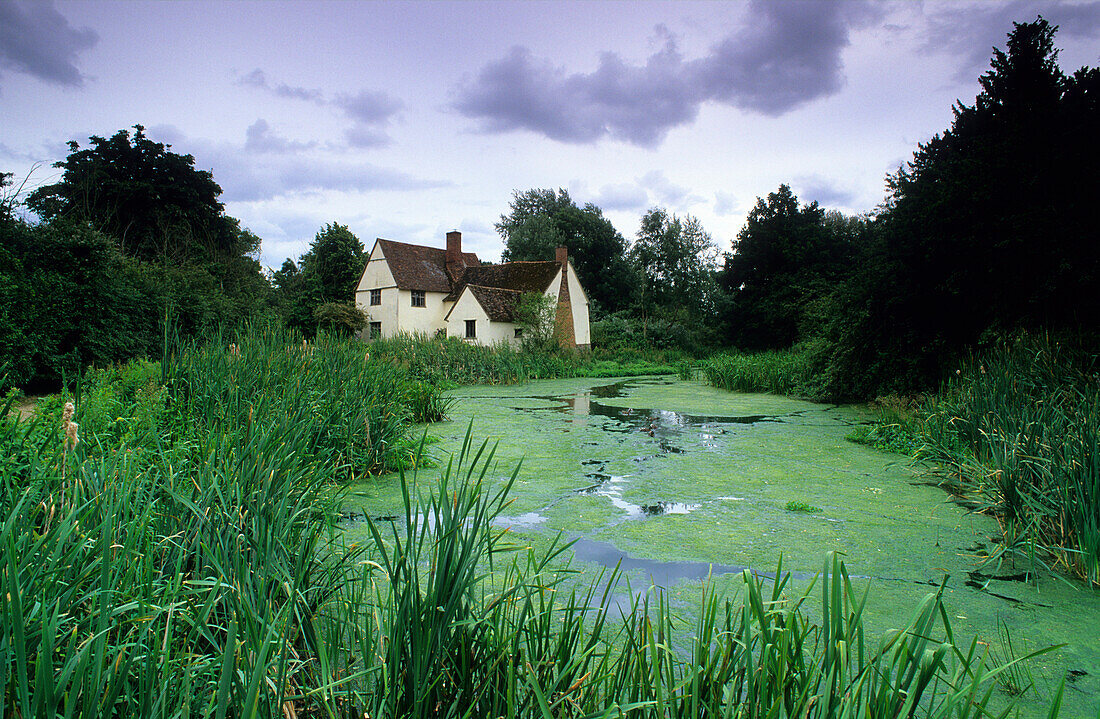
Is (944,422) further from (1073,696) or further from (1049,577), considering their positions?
(1073,696)

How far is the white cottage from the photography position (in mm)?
26656

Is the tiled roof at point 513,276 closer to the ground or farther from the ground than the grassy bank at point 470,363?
farther from the ground

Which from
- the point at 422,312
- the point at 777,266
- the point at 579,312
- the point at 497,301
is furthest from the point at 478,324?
the point at 777,266

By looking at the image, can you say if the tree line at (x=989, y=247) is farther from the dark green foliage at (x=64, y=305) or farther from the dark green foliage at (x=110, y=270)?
the dark green foliage at (x=64, y=305)

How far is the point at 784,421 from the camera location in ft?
29.4

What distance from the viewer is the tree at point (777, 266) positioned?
23906mm

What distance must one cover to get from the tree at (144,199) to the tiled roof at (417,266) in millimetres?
7728

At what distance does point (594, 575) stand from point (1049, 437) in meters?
3.21

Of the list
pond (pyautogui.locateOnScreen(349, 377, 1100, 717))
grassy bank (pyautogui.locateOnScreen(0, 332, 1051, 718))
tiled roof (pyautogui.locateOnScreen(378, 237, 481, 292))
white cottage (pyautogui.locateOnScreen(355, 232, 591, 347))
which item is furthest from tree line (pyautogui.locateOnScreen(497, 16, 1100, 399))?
tiled roof (pyautogui.locateOnScreen(378, 237, 481, 292))

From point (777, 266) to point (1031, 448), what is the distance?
23.1 metres

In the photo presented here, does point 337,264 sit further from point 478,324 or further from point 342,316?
point 478,324

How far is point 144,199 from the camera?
2741 centimetres

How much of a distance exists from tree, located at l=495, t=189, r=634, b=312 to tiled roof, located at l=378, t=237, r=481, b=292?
5.34 metres

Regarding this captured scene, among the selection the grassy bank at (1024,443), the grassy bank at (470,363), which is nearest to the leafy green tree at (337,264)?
the grassy bank at (470,363)
